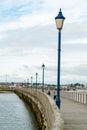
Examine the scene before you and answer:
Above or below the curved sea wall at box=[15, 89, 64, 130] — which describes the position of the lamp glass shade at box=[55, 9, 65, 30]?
above

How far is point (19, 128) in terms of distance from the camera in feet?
112

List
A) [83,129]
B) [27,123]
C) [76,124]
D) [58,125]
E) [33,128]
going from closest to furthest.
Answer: [58,125] < [83,129] < [76,124] < [33,128] < [27,123]

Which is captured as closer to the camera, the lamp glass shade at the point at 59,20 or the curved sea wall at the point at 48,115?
the curved sea wall at the point at 48,115

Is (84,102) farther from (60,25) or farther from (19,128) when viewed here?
(60,25)

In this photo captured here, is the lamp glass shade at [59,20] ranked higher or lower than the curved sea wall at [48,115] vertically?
higher

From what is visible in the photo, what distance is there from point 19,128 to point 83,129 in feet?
64.5

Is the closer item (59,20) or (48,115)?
(59,20)

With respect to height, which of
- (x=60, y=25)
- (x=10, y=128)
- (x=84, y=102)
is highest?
(x=60, y=25)

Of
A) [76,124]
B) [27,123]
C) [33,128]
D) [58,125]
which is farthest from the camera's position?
[27,123]

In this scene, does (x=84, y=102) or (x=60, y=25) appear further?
(x=84, y=102)

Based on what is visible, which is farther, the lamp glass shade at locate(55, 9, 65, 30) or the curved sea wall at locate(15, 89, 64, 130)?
the lamp glass shade at locate(55, 9, 65, 30)

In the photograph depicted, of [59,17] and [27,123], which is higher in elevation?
[59,17]

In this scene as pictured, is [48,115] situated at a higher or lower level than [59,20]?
lower

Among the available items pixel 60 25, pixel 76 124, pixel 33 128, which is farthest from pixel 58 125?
pixel 33 128
